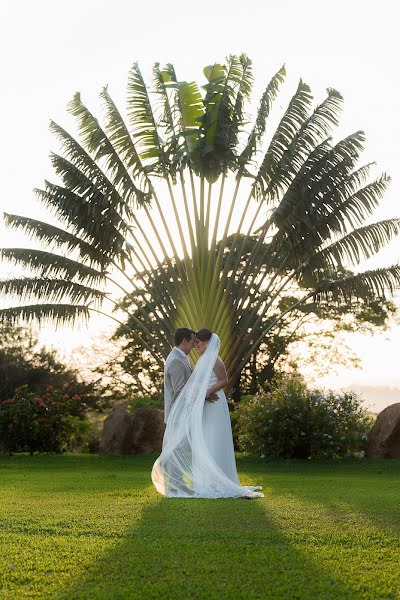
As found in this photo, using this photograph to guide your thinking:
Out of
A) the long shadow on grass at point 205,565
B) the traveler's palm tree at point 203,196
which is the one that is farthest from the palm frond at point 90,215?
the long shadow on grass at point 205,565

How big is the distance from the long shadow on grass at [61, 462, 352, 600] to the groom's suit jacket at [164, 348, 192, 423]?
3.40 metres

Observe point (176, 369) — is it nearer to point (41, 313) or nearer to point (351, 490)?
point (351, 490)

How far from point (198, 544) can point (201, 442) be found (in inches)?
174

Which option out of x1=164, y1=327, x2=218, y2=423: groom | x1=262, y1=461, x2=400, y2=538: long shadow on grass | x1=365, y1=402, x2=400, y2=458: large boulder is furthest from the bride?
x1=365, y1=402, x2=400, y2=458: large boulder

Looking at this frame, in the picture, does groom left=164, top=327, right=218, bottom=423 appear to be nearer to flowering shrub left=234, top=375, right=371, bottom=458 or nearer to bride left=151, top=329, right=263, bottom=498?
bride left=151, top=329, right=263, bottom=498

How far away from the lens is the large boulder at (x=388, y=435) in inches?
761

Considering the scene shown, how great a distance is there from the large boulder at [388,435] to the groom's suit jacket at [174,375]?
9.61 m

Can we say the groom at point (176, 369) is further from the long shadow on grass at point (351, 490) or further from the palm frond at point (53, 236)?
the palm frond at point (53, 236)

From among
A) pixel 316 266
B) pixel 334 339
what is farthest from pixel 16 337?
pixel 316 266

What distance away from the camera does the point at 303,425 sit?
19.0 m

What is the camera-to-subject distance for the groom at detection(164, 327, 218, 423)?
10891 millimetres

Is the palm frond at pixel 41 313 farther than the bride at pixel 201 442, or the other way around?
the palm frond at pixel 41 313

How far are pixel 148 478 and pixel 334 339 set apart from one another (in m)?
21.1

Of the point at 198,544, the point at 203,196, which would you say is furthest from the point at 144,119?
the point at 198,544
